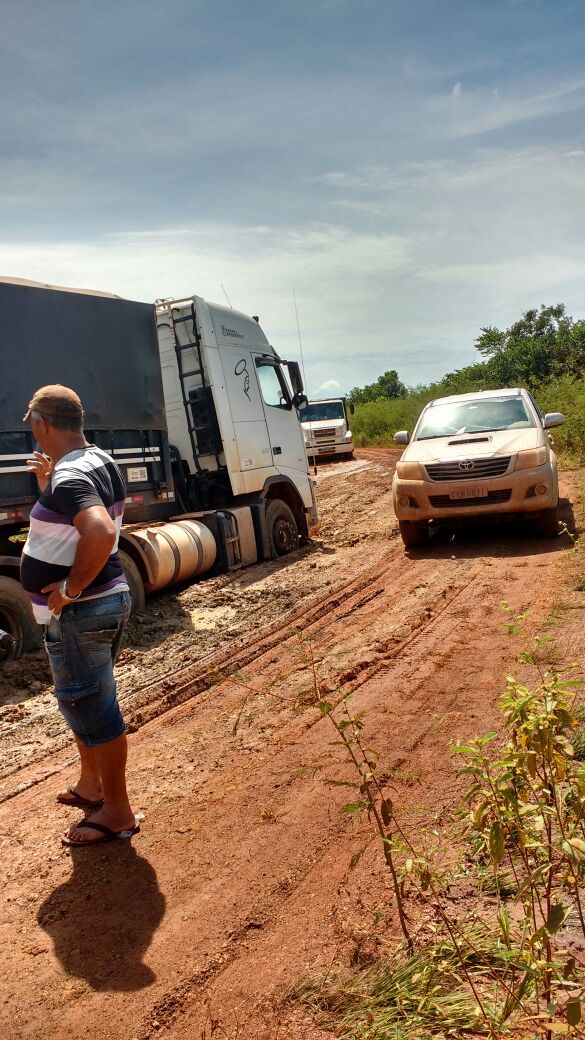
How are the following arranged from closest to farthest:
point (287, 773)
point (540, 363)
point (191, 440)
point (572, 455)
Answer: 1. point (287, 773)
2. point (191, 440)
3. point (572, 455)
4. point (540, 363)

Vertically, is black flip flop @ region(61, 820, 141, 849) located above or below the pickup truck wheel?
below

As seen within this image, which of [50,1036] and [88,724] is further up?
[88,724]

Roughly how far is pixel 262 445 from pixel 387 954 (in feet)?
29.4

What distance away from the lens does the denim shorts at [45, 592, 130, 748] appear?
3650 millimetres

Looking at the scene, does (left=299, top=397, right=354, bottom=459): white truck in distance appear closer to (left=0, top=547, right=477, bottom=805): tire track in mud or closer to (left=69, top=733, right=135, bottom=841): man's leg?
(left=0, top=547, right=477, bottom=805): tire track in mud

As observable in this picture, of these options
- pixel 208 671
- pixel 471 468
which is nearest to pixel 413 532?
pixel 471 468

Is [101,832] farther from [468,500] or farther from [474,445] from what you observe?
[474,445]

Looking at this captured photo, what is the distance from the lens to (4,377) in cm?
714

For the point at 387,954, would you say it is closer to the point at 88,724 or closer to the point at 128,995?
the point at 128,995

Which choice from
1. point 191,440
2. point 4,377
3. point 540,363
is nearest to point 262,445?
point 191,440

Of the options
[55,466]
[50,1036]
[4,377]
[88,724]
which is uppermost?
[4,377]

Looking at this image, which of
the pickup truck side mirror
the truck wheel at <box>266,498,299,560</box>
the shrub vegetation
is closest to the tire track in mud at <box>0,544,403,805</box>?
the truck wheel at <box>266,498,299,560</box>

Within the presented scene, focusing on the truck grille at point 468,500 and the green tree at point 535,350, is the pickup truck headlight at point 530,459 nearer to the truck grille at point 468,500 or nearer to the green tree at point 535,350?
the truck grille at point 468,500

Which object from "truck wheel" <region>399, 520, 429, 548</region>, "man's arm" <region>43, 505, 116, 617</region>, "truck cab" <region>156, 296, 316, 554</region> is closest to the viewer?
"man's arm" <region>43, 505, 116, 617</region>
